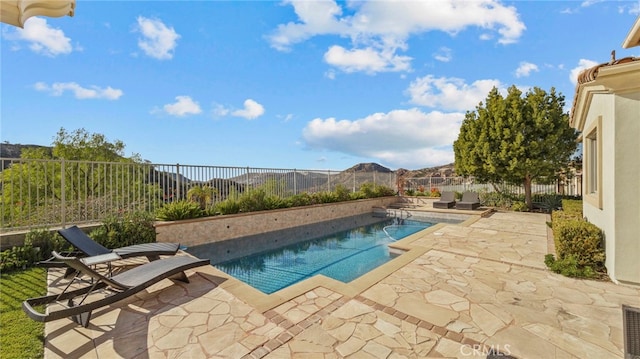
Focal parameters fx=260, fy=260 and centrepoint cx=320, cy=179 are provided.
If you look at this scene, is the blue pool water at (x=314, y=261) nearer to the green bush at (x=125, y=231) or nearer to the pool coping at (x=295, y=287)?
the pool coping at (x=295, y=287)

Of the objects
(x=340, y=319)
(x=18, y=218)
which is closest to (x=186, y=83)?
(x=18, y=218)

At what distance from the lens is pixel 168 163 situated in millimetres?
8562

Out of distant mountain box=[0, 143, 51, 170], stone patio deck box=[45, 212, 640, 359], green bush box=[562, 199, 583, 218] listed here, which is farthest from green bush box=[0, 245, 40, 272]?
distant mountain box=[0, 143, 51, 170]

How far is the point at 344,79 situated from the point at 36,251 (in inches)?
485

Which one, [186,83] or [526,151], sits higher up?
[186,83]

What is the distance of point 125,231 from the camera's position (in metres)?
6.57

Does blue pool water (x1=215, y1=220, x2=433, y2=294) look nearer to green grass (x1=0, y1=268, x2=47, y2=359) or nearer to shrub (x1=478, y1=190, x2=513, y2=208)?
green grass (x1=0, y1=268, x2=47, y2=359)

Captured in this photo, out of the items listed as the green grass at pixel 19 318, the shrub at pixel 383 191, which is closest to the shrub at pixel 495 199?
the shrub at pixel 383 191

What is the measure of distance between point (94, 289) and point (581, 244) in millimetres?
8003

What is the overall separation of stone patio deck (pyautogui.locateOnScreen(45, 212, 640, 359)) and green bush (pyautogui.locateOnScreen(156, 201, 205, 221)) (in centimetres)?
365

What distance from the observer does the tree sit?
12.5 m

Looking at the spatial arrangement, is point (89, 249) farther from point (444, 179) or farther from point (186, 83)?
point (444, 179)

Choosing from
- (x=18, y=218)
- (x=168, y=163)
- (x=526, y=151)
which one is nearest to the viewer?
(x=18, y=218)

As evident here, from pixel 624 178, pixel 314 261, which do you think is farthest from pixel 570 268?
pixel 314 261
